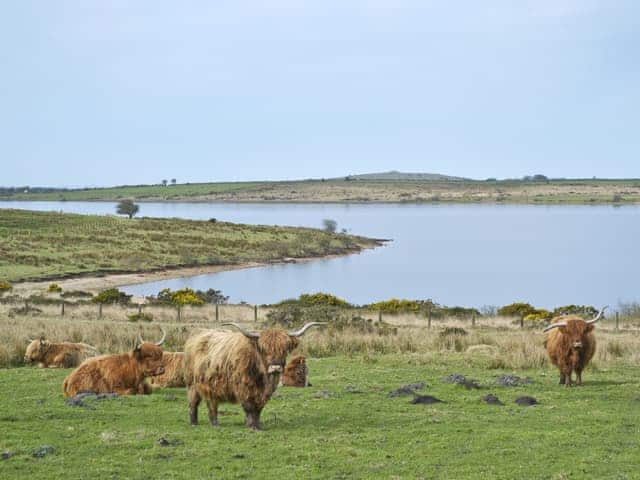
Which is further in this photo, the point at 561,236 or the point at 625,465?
the point at 561,236

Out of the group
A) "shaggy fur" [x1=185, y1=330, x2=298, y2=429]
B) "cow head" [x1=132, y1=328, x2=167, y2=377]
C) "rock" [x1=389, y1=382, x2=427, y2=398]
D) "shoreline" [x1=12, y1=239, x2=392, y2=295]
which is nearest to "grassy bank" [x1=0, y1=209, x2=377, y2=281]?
"shoreline" [x1=12, y1=239, x2=392, y2=295]

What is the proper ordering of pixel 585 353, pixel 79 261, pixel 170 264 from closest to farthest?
1. pixel 585 353
2. pixel 79 261
3. pixel 170 264

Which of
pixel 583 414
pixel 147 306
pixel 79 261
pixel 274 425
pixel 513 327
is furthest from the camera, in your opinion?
pixel 79 261

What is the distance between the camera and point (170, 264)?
205 feet

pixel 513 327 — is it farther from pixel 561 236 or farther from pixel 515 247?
pixel 561 236

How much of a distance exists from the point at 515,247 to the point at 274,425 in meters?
84.1

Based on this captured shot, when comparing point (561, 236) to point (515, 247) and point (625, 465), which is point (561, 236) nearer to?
point (515, 247)

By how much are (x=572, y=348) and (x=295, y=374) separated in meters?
4.76

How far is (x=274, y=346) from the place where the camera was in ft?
30.9

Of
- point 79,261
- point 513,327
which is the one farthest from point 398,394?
point 79,261

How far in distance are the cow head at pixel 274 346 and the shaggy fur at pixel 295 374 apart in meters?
3.70

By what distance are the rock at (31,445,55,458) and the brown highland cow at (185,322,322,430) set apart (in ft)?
6.57

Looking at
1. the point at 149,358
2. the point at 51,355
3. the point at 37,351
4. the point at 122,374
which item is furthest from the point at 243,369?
the point at 37,351

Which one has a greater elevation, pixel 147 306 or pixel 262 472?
pixel 262 472
